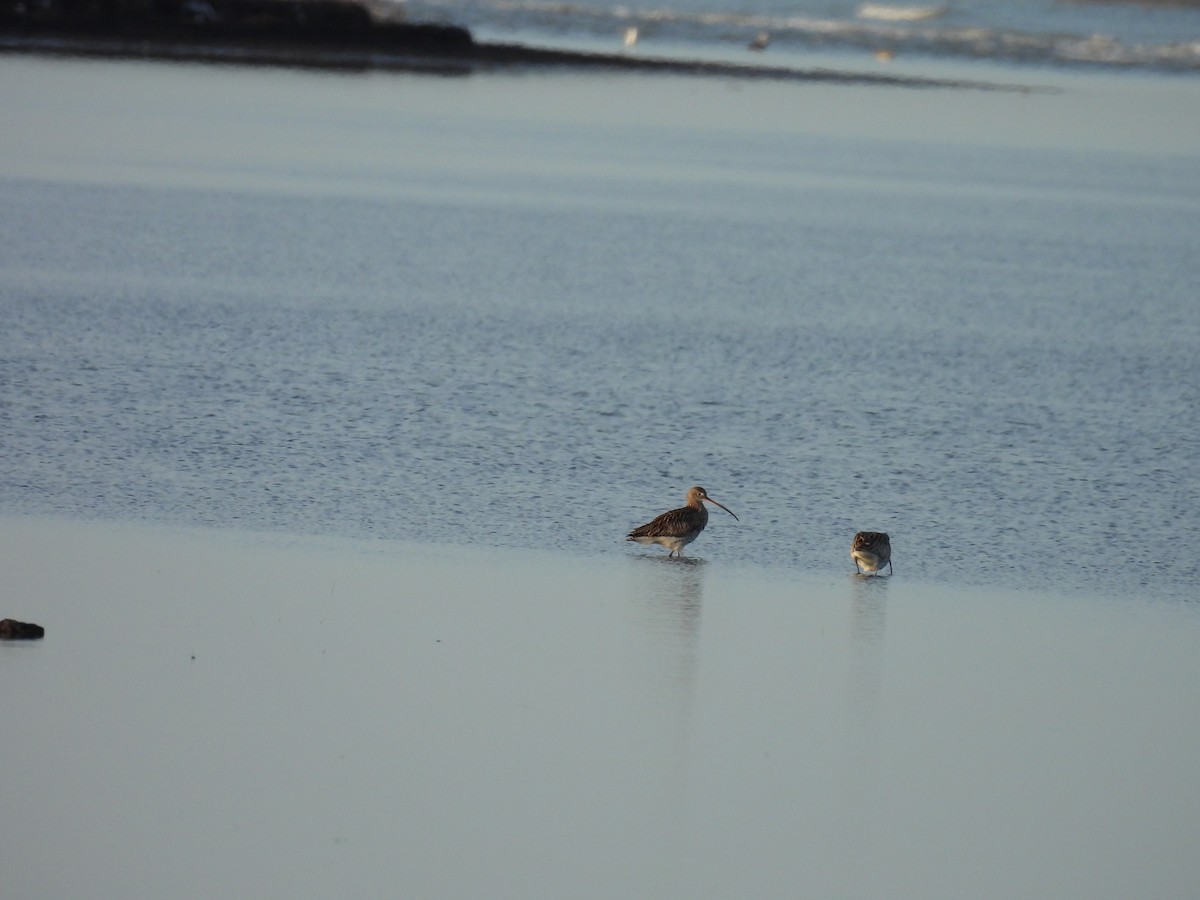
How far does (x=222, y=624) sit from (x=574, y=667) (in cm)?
154

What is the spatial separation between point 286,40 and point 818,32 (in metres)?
25.5

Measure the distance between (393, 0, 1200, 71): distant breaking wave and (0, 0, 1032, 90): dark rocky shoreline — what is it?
6922 mm

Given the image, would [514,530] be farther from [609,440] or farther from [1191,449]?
[1191,449]

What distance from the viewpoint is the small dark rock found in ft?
28.1

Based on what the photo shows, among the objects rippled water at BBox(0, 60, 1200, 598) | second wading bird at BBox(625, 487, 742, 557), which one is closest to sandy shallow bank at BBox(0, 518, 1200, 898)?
second wading bird at BBox(625, 487, 742, 557)

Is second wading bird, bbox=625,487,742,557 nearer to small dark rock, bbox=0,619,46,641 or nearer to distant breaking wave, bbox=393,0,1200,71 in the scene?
small dark rock, bbox=0,619,46,641

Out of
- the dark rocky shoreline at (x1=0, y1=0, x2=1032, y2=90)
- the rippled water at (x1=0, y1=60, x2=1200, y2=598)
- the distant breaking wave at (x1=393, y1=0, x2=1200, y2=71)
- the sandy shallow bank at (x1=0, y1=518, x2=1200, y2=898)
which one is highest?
the distant breaking wave at (x1=393, y1=0, x2=1200, y2=71)

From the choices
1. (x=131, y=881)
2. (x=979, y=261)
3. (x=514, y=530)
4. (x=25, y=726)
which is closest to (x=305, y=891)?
(x=131, y=881)

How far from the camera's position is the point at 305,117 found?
39.8 meters

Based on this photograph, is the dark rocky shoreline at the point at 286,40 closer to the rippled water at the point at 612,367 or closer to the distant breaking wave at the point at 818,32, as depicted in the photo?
the distant breaking wave at the point at 818,32

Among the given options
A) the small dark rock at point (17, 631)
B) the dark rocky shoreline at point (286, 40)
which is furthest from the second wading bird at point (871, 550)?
the dark rocky shoreline at point (286, 40)

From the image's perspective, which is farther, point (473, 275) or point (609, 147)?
point (609, 147)

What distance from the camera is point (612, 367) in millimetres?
16703

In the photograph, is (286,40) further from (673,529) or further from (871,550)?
(871,550)
